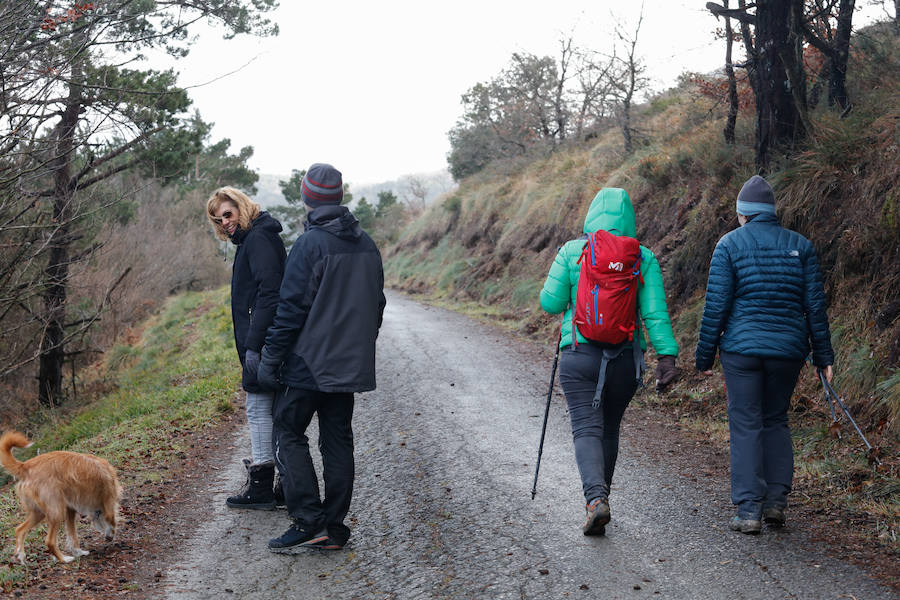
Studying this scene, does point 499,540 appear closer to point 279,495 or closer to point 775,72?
point 279,495

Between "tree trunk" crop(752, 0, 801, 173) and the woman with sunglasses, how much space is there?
24.0ft

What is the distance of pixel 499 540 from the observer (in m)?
4.78

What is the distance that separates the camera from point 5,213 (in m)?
10.1

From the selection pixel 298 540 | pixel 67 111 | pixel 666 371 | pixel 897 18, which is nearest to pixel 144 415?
pixel 67 111

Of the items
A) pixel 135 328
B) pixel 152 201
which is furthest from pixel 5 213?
pixel 152 201

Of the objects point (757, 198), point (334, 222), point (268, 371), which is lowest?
point (268, 371)

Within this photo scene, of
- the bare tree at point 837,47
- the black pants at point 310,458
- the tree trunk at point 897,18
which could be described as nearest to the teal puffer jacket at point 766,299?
the black pants at point 310,458

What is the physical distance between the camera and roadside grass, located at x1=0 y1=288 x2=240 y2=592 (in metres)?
6.57

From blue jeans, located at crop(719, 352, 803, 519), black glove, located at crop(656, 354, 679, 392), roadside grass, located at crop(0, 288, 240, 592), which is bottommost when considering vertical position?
roadside grass, located at crop(0, 288, 240, 592)

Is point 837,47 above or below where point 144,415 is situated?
above

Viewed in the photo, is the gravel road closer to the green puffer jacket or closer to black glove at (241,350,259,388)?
black glove at (241,350,259,388)

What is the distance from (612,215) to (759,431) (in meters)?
1.64

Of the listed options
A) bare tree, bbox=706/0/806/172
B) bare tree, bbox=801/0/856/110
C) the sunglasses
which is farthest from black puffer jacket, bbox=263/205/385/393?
bare tree, bbox=801/0/856/110

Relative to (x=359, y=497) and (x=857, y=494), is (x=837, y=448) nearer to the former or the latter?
(x=857, y=494)
